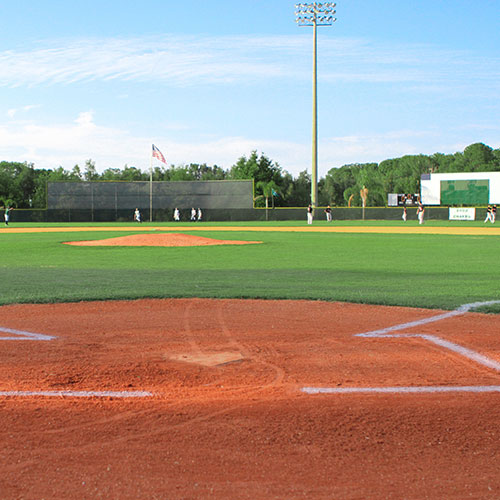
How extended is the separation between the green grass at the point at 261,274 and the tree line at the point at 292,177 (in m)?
59.1

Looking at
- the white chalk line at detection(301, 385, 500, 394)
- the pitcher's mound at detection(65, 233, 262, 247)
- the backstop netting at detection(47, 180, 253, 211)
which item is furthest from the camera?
the backstop netting at detection(47, 180, 253, 211)

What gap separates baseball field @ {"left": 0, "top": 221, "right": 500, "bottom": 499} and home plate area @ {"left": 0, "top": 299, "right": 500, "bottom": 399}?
0.02 m

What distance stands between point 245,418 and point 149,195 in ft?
169

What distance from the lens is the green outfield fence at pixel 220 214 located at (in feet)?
174

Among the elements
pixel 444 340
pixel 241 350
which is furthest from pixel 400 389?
pixel 444 340

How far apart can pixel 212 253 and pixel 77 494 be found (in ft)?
52.7

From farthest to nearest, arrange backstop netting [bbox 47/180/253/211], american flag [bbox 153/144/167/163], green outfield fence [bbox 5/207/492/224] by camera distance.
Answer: backstop netting [bbox 47/180/253/211]
green outfield fence [bbox 5/207/492/224]
american flag [bbox 153/144/167/163]

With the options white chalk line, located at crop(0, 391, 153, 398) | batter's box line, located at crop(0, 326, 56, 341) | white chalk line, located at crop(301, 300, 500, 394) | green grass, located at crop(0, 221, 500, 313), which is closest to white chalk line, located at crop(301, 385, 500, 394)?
white chalk line, located at crop(301, 300, 500, 394)

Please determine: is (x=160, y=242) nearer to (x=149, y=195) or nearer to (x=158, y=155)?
(x=158, y=155)

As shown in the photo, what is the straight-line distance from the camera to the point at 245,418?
137 inches

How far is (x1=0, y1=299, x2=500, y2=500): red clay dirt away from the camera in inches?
104

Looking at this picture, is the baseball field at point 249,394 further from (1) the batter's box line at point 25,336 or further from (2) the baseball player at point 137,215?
(2) the baseball player at point 137,215

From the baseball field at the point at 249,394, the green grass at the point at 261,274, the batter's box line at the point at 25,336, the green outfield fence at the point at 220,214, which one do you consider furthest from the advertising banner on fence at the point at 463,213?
the batter's box line at the point at 25,336

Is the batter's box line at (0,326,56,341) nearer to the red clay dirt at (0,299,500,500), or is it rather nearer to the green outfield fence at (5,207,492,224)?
the red clay dirt at (0,299,500,500)
